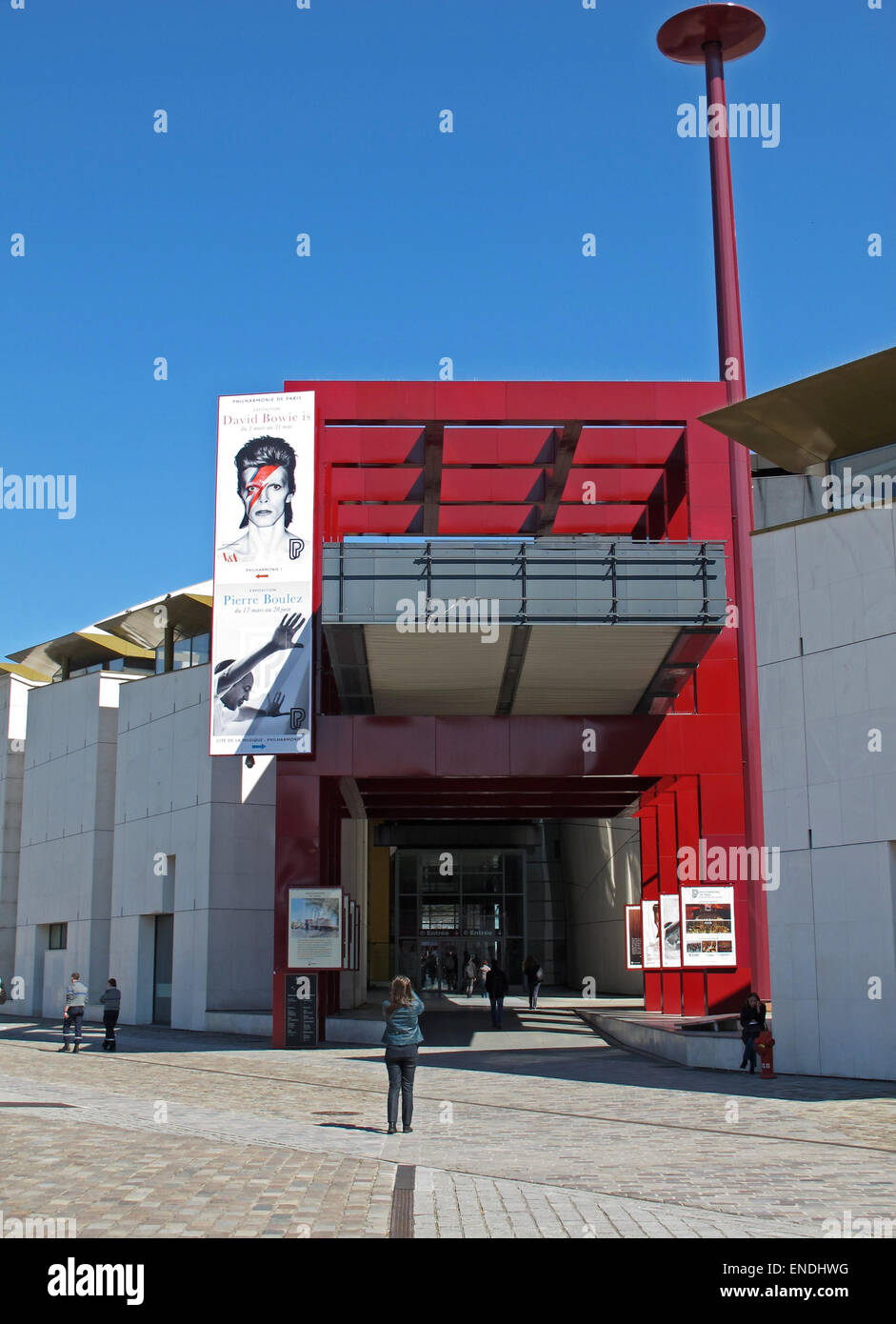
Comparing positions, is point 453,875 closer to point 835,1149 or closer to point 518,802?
point 518,802

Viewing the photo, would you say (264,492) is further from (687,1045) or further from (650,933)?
(687,1045)

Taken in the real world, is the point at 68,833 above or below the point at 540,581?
below

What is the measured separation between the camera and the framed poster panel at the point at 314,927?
2525 cm

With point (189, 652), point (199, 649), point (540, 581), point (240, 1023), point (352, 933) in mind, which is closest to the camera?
point (540, 581)

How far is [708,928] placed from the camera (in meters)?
26.5

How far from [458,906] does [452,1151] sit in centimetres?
3932

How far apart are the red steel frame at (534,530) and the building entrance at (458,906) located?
17.0 meters

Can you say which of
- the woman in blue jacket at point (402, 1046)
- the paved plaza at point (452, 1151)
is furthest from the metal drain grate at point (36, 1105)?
the woman in blue jacket at point (402, 1046)

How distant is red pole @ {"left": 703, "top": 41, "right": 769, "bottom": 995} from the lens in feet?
91.8

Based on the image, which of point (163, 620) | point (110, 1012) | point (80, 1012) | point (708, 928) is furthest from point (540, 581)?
point (163, 620)

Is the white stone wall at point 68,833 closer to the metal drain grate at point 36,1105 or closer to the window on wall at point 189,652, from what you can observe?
the window on wall at point 189,652

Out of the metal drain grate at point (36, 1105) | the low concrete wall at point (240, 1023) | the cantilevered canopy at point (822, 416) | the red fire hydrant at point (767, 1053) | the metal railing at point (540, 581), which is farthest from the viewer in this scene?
the low concrete wall at point (240, 1023)
